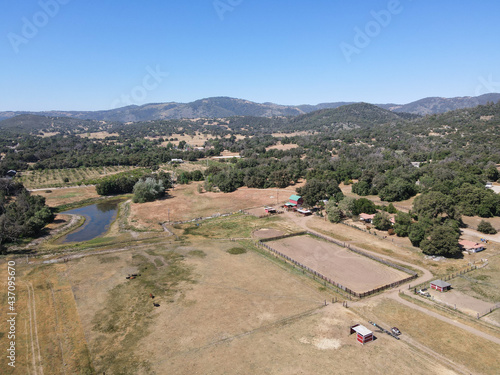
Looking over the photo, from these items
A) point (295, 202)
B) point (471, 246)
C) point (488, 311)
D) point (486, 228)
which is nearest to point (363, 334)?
point (488, 311)

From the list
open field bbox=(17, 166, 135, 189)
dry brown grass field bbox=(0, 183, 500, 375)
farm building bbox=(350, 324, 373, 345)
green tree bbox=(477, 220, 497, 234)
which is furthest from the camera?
open field bbox=(17, 166, 135, 189)

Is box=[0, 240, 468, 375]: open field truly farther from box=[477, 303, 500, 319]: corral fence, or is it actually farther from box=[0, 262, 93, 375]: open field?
box=[477, 303, 500, 319]: corral fence

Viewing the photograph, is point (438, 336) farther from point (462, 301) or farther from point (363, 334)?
point (462, 301)

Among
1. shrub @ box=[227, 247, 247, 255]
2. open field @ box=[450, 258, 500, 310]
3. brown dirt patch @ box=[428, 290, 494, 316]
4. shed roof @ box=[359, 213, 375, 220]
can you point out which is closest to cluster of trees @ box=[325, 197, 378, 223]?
shed roof @ box=[359, 213, 375, 220]

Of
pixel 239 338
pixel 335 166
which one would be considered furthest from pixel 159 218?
pixel 335 166

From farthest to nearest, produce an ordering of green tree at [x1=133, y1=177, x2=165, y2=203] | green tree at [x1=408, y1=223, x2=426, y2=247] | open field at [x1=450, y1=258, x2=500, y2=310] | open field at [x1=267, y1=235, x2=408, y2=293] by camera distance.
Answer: green tree at [x1=133, y1=177, x2=165, y2=203] → green tree at [x1=408, y1=223, x2=426, y2=247] → open field at [x1=267, y1=235, x2=408, y2=293] → open field at [x1=450, y1=258, x2=500, y2=310]

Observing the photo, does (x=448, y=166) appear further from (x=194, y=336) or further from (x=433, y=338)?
(x=194, y=336)
